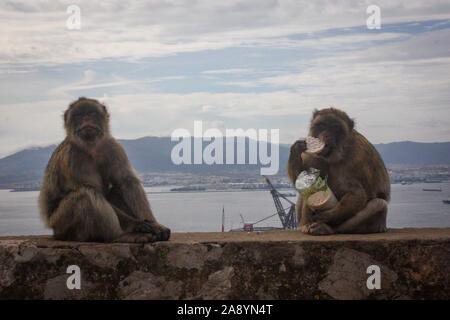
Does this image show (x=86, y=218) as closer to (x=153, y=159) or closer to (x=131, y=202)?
(x=131, y=202)

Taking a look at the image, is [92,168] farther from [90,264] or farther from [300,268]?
[300,268]

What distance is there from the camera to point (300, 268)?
4035 millimetres

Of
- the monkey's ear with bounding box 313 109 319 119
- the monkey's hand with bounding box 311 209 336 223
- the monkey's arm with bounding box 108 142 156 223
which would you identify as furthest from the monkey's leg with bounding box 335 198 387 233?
the monkey's arm with bounding box 108 142 156 223

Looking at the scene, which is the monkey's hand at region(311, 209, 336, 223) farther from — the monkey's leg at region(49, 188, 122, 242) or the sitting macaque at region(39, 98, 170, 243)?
the monkey's leg at region(49, 188, 122, 242)

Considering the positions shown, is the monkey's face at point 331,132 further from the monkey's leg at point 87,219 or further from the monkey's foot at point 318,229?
the monkey's leg at point 87,219

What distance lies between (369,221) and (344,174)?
18.9 inches

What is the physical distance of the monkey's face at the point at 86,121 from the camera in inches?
179

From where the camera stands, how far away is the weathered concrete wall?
13.1ft

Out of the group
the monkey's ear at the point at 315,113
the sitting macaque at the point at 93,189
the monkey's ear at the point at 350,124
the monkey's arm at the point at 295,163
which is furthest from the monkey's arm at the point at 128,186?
the monkey's ear at the point at 350,124

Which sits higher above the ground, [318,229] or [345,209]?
[345,209]

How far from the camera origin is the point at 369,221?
4766 mm

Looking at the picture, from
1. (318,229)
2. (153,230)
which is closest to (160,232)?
(153,230)
